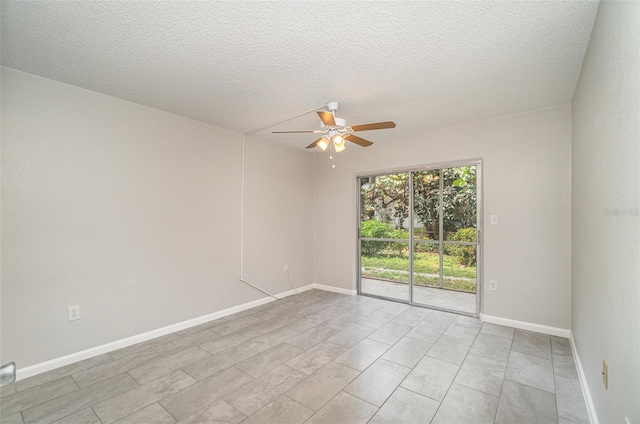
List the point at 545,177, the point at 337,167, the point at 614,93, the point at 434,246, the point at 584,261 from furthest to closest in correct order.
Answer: the point at 337,167 < the point at 434,246 < the point at 545,177 < the point at 584,261 < the point at 614,93

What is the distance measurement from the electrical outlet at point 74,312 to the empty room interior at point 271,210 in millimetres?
14

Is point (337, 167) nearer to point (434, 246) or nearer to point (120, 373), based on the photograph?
point (434, 246)

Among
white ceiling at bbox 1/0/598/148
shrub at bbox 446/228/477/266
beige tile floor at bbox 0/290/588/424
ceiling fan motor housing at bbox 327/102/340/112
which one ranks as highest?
white ceiling at bbox 1/0/598/148

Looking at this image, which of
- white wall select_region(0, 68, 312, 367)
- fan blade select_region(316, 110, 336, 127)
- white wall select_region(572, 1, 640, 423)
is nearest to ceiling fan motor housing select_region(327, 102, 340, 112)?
fan blade select_region(316, 110, 336, 127)

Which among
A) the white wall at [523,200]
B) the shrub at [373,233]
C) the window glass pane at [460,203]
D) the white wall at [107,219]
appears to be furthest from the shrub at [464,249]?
the white wall at [107,219]

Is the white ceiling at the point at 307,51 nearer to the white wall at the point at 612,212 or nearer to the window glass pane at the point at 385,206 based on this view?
the white wall at the point at 612,212

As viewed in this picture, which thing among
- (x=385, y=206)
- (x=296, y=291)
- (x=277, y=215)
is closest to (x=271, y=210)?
(x=277, y=215)

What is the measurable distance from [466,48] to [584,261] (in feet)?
6.28

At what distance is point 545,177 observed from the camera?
10.5 feet

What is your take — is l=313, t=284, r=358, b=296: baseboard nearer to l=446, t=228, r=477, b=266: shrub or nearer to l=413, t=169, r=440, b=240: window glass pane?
l=413, t=169, r=440, b=240: window glass pane

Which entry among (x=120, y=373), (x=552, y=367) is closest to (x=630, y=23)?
(x=552, y=367)

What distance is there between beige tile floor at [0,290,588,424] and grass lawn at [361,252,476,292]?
79 cm

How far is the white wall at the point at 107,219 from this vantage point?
2.34 meters

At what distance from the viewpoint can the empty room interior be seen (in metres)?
1.73
